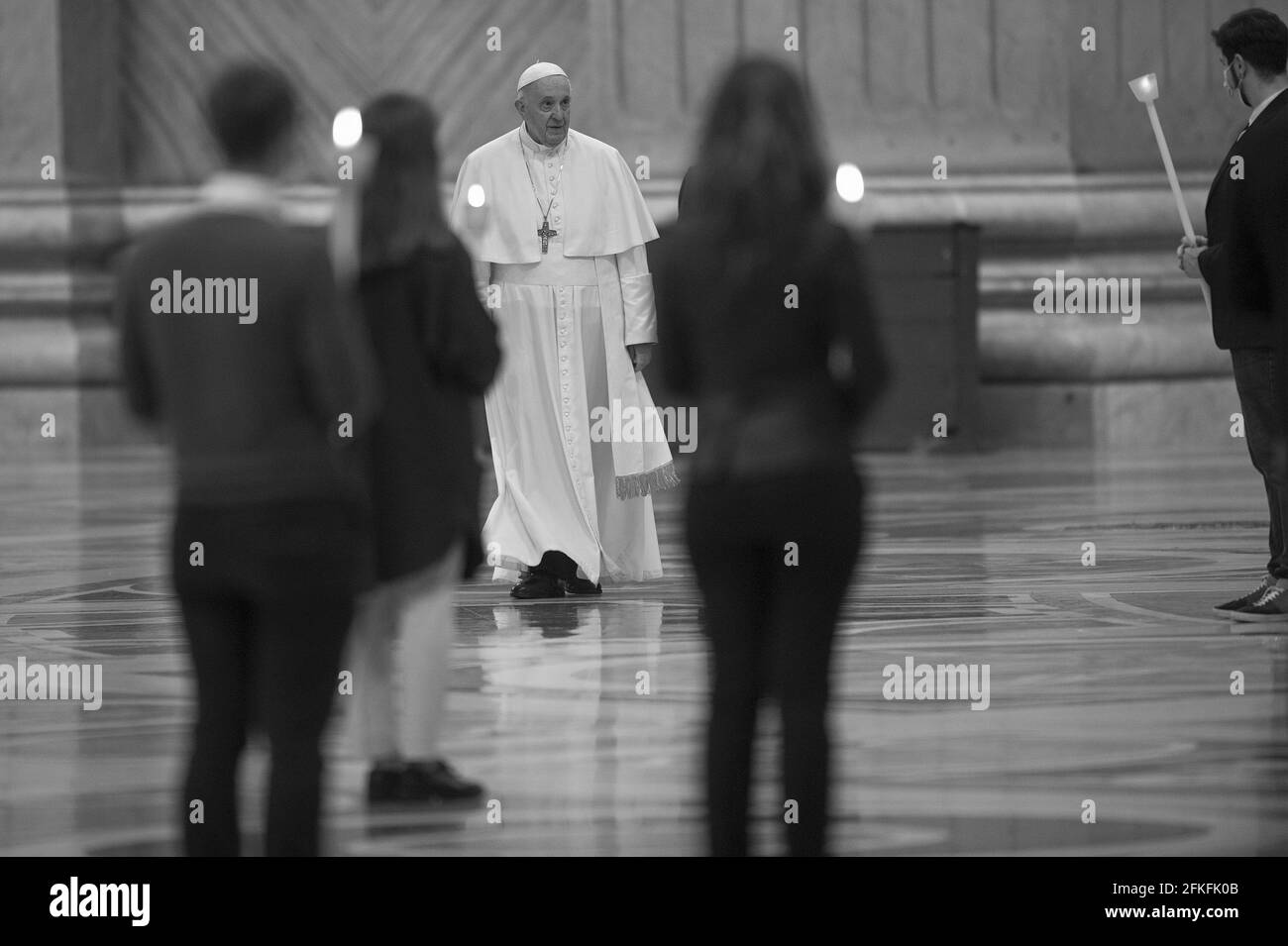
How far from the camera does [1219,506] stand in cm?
1042

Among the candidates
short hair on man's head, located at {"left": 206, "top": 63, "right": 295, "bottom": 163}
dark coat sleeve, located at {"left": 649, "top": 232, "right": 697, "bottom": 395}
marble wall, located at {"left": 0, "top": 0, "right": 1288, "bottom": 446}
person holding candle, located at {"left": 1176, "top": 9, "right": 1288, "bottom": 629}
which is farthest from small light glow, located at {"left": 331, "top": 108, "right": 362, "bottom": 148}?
marble wall, located at {"left": 0, "top": 0, "right": 1288, "bottom": 446}

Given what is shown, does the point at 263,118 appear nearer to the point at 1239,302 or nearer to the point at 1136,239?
the point at 1239,302

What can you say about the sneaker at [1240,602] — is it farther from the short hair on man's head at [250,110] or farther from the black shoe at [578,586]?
the short hair on man's head at [250,110]

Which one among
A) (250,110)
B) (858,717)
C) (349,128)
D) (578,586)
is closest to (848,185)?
(250,110)

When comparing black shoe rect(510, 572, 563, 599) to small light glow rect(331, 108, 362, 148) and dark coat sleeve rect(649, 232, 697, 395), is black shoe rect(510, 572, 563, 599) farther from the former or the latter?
dark coat sleeve rect(649, 232, 697, 395)

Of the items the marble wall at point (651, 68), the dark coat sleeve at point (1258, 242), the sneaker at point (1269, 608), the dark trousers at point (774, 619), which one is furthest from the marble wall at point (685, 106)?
the dark trousers at point (774, 619)

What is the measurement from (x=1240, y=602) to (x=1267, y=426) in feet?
1.94

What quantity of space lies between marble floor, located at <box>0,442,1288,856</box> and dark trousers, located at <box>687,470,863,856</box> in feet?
1.74

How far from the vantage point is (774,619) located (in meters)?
3.49

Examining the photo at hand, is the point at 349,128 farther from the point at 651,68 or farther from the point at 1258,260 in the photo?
the point at 651,68

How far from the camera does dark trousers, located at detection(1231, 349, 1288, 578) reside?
650cm

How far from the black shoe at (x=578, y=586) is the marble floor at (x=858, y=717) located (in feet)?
0.41

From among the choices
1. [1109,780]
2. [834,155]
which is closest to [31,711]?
[1109,780]

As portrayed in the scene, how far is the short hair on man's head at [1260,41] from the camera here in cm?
653
